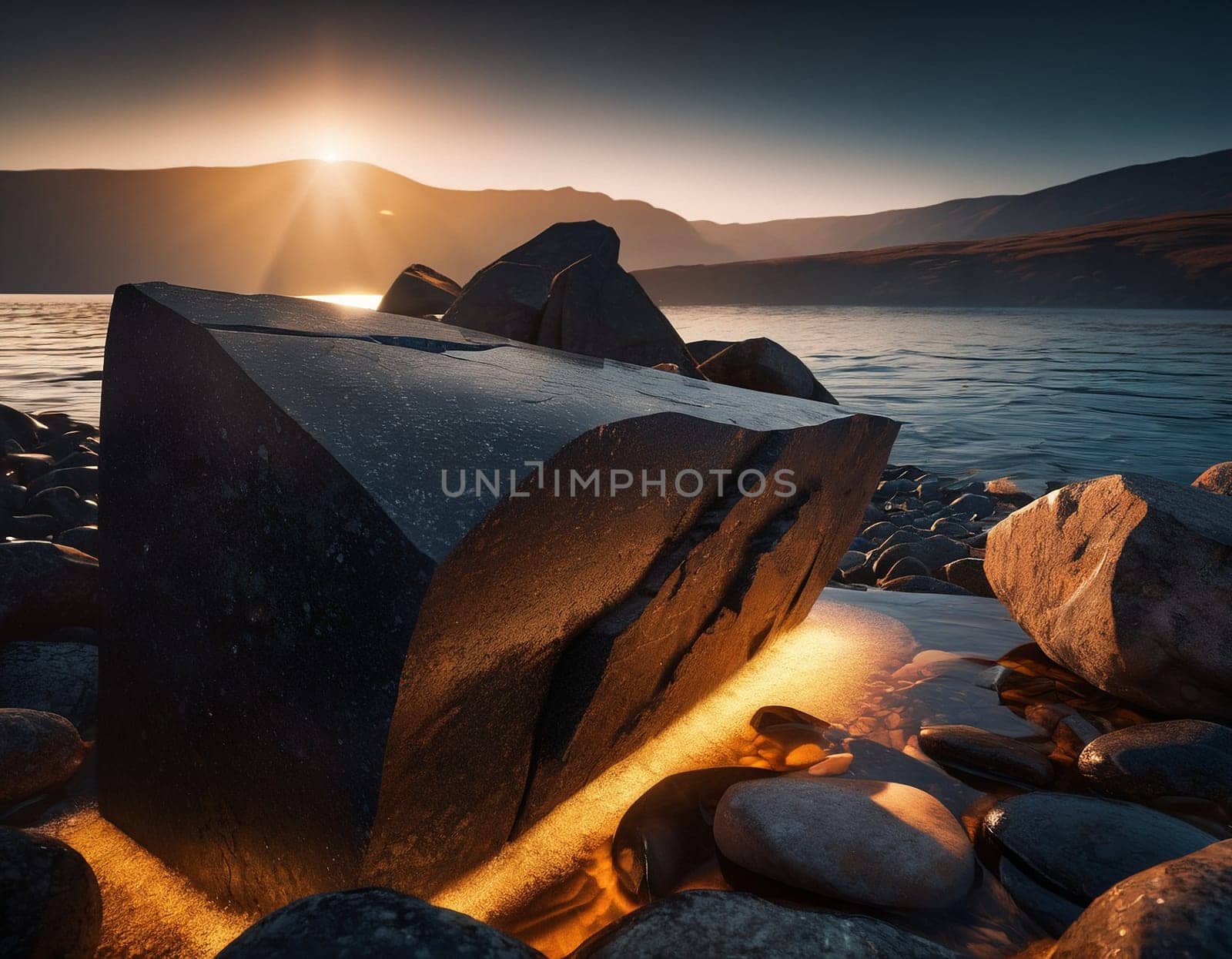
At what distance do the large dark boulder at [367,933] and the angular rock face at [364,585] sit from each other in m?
0.21

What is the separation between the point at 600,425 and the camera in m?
1.68

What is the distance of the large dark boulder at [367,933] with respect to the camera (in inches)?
44.7

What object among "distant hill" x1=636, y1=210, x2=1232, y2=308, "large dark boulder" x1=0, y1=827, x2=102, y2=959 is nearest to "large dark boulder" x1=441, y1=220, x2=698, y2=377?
"large dark boulder" x1=0, y1=827, x2=102, y2=959

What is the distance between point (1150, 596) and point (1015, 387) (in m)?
15.7

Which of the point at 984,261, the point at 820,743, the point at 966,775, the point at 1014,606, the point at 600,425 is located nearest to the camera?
the point at 600,425

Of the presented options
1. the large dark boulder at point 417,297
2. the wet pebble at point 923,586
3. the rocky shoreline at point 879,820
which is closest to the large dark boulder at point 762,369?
the wet pebble at point 923,586

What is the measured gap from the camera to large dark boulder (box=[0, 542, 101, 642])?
8.86 feet

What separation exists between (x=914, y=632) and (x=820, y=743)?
52.1 inches

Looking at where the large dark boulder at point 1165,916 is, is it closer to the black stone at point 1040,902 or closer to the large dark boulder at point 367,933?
the black stone at point 1040,902

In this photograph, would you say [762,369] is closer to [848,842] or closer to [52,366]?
[848,842]

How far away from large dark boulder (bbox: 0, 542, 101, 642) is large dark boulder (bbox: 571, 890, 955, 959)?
2257 mm

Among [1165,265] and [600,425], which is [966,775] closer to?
[600,425]

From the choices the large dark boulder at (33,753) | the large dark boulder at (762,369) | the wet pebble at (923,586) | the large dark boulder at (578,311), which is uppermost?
the large dark boulder at (578,311)

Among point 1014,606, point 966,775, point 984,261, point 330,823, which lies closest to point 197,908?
point 330,823
